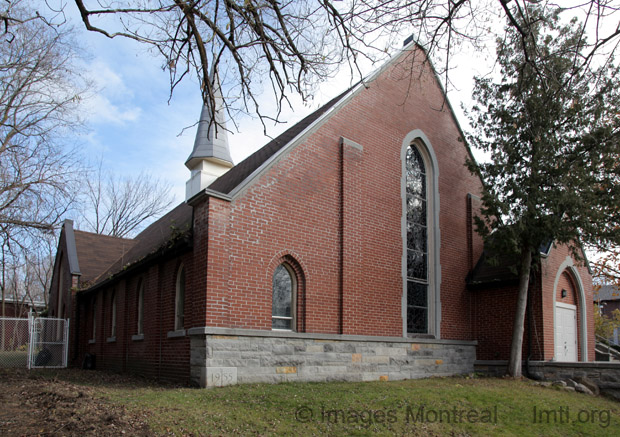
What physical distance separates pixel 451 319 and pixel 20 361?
18120mm

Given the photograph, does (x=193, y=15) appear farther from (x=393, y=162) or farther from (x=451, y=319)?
(x=451, y=319)

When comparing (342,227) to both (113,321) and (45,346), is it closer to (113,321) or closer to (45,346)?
(113,321)

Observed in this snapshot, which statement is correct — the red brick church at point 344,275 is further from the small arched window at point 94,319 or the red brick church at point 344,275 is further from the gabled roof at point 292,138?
the small arched window at point 94,319

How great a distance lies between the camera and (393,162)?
16062mm

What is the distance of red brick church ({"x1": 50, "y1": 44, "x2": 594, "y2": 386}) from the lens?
1170 centimetres

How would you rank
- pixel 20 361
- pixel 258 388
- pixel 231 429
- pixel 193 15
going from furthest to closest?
pixel 20 361, pixel 258 388, pixel 231 429, pixel 193 15

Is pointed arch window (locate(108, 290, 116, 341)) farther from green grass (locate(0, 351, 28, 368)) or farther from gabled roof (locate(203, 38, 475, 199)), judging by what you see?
gabled roof (locate(203, 38, 475, 199))

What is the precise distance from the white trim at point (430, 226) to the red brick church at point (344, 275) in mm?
45

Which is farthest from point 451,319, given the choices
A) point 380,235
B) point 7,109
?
point 7,109

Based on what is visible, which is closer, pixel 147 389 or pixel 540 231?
pixel 147 389

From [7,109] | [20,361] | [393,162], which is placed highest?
[7,109]

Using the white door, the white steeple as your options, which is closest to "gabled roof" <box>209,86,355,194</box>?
the white steeple

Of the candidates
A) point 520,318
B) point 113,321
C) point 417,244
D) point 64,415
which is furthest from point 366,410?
point 113,321

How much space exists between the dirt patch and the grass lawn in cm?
36
